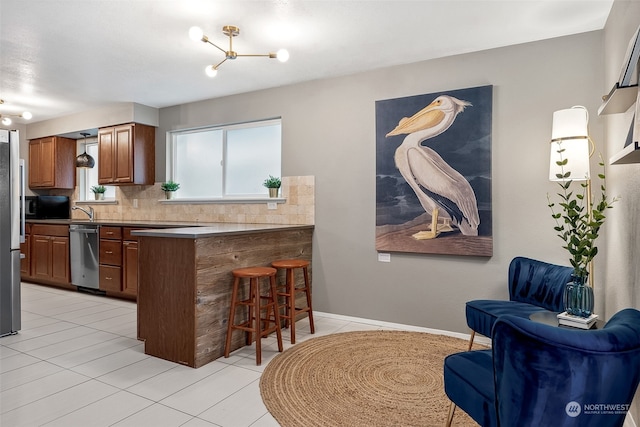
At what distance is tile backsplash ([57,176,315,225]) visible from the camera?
417 cm

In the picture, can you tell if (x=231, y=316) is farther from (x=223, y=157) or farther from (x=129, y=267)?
(x=223, y=157)

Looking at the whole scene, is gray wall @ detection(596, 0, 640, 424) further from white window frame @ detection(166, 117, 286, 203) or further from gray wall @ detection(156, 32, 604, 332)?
white window frame @ detection(166, 117, 286, 203)

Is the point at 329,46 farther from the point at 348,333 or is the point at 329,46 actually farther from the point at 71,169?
the point at 71,169

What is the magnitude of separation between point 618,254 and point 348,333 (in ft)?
6.91

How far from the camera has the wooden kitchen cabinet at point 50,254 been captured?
5.15m

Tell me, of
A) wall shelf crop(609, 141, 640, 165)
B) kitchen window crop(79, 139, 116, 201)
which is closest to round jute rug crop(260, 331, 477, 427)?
wall shelf crop(609, 141, 640, 165)

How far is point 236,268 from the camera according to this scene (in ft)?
10.0

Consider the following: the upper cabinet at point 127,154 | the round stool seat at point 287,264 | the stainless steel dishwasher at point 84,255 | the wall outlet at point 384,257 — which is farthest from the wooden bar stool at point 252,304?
the upper cabinet at point 127,154

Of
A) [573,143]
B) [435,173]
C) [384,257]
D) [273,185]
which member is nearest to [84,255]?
Answer: [273,185]

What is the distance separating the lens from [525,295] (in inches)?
109

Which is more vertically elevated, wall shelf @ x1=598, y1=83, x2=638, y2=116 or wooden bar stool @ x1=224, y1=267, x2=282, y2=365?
wall shelf @ x1=598, y1=83, x2=638, y2=116

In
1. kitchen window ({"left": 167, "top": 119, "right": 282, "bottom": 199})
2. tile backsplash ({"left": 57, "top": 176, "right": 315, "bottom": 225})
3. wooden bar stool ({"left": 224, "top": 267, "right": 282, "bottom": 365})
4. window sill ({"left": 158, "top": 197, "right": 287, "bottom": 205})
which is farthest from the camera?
kitchen window ({"left": 167, "top": 119, "right": 282, "bottom": 199})

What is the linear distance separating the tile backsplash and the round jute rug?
4.85 feet

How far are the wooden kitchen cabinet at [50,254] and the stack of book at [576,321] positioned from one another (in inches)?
220
